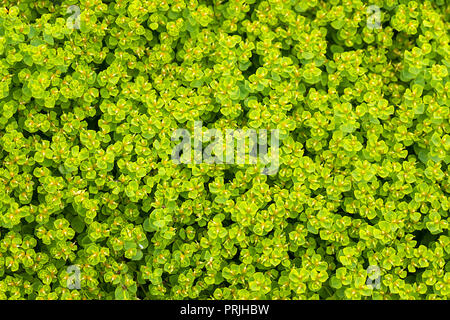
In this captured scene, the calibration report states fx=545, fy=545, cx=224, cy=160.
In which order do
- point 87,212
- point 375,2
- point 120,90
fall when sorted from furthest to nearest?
point 375,2 < point 120,90 < point 87,212

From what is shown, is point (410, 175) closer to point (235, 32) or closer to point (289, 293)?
point (289, 293)

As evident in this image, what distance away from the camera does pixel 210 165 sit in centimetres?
188

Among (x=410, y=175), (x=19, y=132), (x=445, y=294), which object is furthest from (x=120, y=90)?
(x=445, y=294)

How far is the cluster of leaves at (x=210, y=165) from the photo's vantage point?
182cm

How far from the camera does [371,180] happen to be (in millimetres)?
1906

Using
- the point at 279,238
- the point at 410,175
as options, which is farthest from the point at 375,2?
the point at 279,238

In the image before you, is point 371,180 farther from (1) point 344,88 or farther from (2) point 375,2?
(2) point 375,2

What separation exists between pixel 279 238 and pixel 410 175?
1.68 feet

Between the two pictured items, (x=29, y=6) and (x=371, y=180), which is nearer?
(x=371, y=180)

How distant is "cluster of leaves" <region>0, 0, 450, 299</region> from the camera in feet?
5.98

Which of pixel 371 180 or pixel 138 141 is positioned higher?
pixel 138 141

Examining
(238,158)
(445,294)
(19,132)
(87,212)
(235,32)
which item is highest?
(235,32)

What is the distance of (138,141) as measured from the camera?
1.87m

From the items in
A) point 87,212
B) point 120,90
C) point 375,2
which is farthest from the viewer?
point 375,2
